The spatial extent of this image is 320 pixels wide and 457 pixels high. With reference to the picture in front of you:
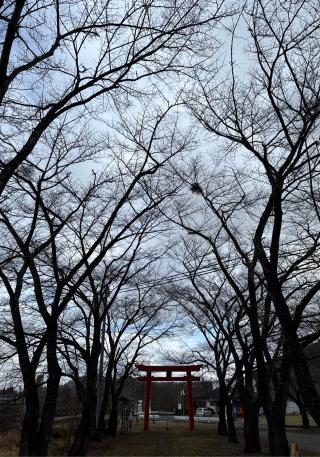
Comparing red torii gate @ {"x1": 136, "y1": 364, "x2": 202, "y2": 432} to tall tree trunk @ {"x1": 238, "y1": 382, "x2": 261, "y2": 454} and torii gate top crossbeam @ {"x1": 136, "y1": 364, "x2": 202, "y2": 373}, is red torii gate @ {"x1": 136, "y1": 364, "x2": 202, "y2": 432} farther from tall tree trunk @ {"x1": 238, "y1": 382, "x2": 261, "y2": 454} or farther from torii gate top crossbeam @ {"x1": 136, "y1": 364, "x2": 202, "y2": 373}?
tall tree trunk @ {"x1": 238, "y1": 382, "x2": 261, "y2": 454}

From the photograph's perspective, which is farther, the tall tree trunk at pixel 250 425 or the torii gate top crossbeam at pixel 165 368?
the torii gate top crossbeam at pixel 165 368

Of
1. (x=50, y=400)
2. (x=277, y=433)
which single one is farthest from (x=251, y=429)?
(x=50, y=400)

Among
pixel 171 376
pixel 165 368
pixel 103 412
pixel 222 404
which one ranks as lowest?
pixel 103 412

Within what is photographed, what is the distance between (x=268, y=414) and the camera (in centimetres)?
1486

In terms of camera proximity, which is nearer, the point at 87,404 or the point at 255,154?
the point at 255,154

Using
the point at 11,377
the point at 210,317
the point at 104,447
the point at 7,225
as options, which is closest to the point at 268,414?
the point at 7,225

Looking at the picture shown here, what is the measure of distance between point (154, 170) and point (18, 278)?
503 centimetres

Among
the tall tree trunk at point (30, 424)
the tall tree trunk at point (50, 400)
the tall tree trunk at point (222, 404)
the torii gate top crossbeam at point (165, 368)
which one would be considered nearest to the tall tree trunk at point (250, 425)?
the tall tree trunk at point (222, 404)

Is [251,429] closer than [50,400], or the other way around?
[50,400]

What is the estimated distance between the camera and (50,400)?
13406 mm

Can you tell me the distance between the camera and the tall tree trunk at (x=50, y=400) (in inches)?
512

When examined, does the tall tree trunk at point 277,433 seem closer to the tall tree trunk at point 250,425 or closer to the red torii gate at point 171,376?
the tall tree trunk at point 250,425

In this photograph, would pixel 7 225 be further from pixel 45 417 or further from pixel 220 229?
pixel 220 229

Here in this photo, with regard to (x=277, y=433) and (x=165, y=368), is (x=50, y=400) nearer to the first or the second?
(x=277, y=433)
